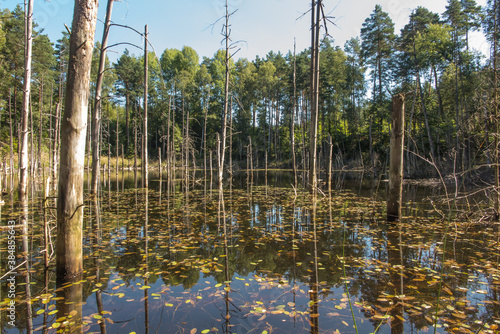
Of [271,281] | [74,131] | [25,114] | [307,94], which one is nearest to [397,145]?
[271,281]

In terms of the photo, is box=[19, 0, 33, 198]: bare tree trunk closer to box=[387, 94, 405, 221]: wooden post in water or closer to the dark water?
the dark water

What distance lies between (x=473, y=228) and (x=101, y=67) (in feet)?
36.4

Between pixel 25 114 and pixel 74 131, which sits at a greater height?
pixel 25 114

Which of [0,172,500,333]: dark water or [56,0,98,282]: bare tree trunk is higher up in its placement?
[56,0,98,282]: bare tree trunk

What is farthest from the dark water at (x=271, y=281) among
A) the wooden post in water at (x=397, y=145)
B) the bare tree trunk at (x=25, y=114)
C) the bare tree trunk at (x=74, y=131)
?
the bare tree trunk at (x=25, y=114)

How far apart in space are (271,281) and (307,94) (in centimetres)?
3053

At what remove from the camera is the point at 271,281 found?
3592 mm

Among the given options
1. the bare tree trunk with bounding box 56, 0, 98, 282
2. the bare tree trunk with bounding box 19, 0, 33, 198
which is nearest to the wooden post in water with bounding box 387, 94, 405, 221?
the bare tree trunk with bounding box 56, 0, 98, 282

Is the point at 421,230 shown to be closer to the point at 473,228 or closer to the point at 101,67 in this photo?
the point at 473,228

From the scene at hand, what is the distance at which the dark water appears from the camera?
262 centimetres

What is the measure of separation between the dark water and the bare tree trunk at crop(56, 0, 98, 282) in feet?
2.44

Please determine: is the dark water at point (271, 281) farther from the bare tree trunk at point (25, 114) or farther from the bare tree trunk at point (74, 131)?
the bare tree trunk at point (25, 114)

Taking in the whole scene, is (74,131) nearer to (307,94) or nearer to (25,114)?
(25,114)

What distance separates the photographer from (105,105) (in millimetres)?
41312
